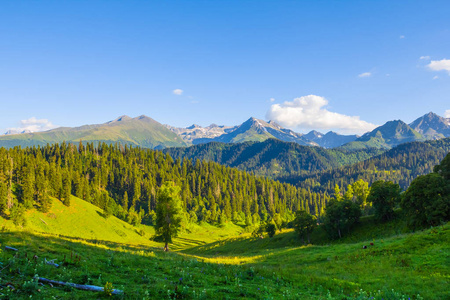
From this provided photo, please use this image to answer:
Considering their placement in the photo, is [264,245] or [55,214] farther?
[55,214]

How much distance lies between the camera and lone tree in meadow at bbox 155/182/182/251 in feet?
161

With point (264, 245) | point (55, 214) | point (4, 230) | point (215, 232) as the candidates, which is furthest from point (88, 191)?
point (4, 230)

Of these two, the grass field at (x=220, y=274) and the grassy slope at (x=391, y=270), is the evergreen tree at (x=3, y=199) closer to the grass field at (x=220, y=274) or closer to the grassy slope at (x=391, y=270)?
the grass field at (x=220, y=274)

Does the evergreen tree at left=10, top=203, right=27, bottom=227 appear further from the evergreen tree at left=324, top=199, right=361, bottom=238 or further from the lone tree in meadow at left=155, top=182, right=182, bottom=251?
the evergreen tree at left=324, top=199, right=361, bottom=238

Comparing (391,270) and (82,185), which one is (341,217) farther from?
(82,185)

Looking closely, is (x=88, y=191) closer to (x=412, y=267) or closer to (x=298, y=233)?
(x=298, y=233)

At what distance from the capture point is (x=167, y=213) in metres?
49.3

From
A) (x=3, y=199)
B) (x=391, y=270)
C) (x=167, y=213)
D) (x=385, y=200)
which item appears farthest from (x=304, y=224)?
(x=3, y=199)

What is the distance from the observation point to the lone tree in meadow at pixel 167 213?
49.1 meters

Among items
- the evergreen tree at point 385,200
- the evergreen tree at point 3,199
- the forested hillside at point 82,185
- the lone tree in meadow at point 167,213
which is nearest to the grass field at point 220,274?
the lone tree in meadow at point 167,213

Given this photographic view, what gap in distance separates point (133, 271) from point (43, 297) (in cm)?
706

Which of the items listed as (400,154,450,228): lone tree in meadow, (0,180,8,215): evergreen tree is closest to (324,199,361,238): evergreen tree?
(400,154,450,228): lone tree in meadow

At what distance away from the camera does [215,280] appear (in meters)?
14.9

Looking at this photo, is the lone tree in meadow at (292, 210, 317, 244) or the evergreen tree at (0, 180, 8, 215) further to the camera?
the evergreen tree at (0, 180, 8, 215)
